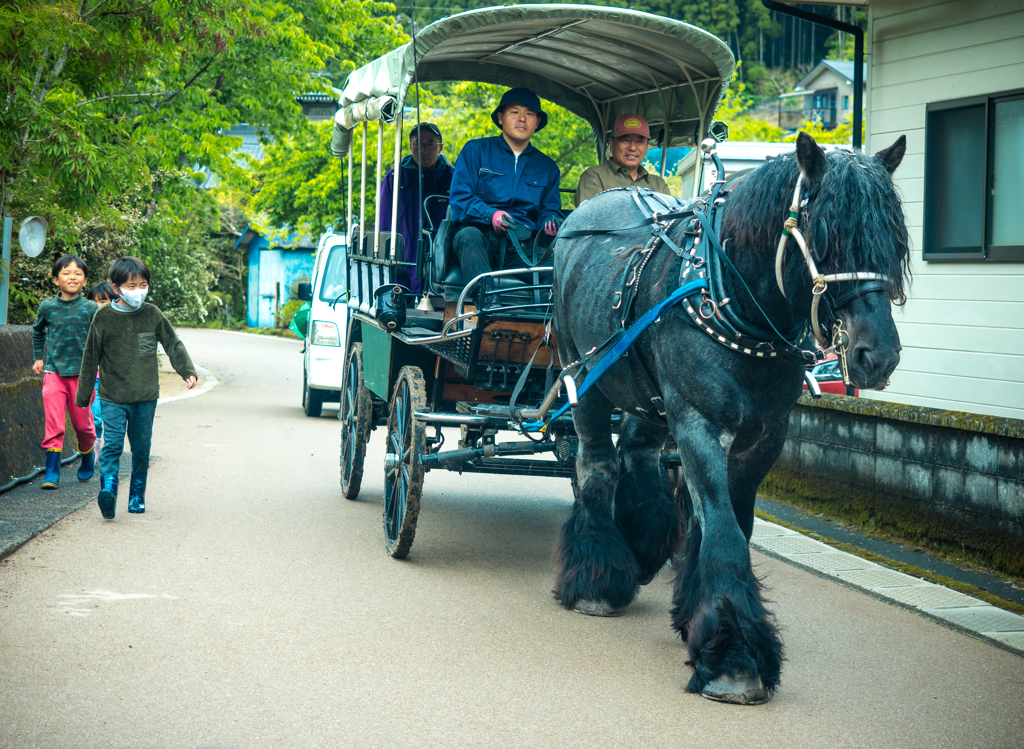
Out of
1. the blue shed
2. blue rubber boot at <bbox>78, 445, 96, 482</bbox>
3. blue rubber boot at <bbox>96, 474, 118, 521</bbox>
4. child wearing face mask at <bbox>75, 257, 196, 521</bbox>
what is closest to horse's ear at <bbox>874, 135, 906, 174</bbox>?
child wearing face mask at <bbox>75, 257, 196, 521</bbox>

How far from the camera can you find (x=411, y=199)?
317 inches

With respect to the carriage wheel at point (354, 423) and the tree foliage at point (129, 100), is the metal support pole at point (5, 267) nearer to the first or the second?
the tree foliage at point (129, 100)

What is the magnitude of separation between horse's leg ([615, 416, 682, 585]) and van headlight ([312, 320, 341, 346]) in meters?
8.38

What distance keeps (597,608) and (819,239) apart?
93.7 inches

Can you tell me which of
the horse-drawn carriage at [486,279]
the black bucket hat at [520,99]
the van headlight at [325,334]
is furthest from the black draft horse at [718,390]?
the van headlight at [325,334]

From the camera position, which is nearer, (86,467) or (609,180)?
(609,180)

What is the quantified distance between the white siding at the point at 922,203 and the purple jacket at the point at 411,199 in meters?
3.58

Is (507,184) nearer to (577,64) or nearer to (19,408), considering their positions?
(577,64)

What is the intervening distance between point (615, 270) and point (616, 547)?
140 centimetres

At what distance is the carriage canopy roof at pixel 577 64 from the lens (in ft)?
21.1

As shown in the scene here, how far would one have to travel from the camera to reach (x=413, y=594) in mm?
5762

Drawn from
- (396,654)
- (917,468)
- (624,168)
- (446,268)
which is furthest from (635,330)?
(917,468)

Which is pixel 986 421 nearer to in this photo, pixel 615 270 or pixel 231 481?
pixel 615 270

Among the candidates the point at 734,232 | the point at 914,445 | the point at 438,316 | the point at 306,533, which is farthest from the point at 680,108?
the point at 306,533
